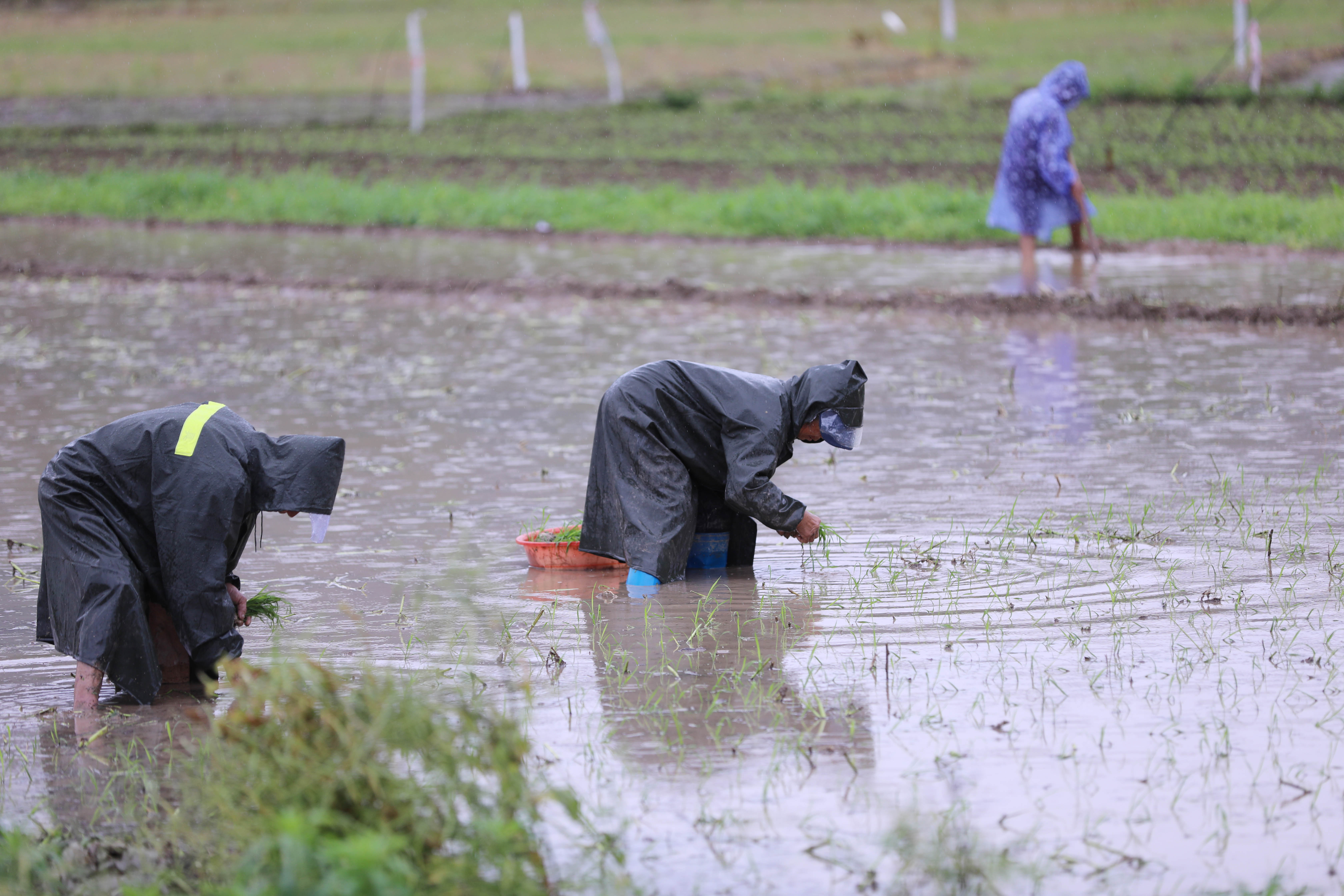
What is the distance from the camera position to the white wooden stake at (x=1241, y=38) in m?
22.9

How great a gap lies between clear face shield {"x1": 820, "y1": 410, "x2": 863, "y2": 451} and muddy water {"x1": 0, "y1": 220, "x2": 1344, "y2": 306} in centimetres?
647

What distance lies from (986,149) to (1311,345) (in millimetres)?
9821

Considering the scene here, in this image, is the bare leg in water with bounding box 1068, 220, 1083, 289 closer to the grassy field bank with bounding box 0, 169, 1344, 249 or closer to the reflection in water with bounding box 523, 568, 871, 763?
the grassy field bank with bounding box 0, 169, 1344, 249

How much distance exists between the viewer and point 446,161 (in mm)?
21156

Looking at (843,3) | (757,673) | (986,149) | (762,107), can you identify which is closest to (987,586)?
(757,673)

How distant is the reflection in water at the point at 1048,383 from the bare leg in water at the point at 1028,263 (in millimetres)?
1538

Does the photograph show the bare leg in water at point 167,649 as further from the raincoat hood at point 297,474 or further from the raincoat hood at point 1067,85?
the raincoat hood at point 1067,85

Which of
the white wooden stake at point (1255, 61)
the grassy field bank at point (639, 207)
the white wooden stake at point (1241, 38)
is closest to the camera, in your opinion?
the grassy field bank at point (639, 207)

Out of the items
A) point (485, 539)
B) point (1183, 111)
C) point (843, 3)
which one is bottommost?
point (485, 539)

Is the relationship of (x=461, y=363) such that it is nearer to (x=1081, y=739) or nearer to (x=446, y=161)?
(x=1081, y=739)

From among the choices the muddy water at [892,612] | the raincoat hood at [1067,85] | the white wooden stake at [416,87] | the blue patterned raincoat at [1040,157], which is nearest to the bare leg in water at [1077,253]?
the blue patterned raincoat at [1040,157]

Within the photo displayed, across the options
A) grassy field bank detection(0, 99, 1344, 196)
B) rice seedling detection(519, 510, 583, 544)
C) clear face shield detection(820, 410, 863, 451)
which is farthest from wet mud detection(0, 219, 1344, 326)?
clear face shield detection(820, 410, 863, 451)

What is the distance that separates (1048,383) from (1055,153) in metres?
3.52

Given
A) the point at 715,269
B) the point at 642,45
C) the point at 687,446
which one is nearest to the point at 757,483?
the point at 687,446
